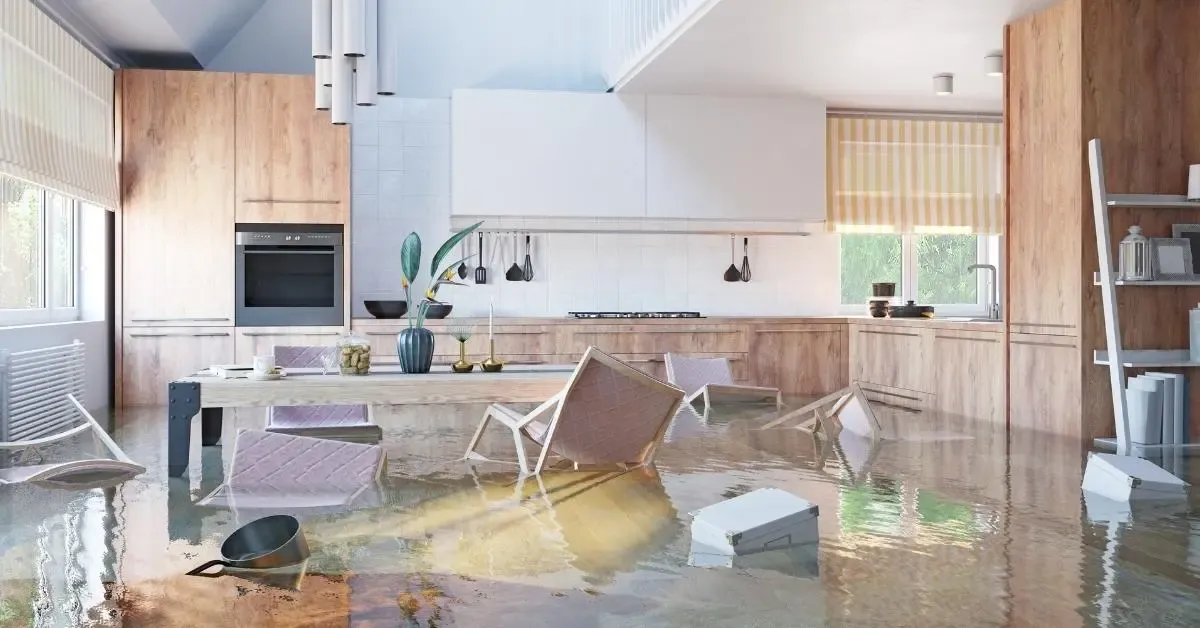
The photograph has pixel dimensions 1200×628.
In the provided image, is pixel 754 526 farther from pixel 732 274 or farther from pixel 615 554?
pixel 732 274

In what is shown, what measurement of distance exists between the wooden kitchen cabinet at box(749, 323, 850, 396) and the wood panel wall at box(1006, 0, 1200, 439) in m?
2.65

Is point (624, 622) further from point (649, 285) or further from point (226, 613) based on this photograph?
point (649, 285)

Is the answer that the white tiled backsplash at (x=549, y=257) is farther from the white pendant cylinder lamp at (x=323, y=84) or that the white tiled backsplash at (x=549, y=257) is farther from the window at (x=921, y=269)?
the white pendant cylinder lamp at (x=323, y=84)

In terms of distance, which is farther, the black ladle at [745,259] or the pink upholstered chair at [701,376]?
the black ladle at [745,259]

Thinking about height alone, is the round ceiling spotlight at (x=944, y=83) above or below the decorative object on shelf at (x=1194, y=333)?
above

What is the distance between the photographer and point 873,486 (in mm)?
4734

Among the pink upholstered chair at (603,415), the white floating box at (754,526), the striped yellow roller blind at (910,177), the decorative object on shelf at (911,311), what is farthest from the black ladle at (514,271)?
the white floating box at (754,526)

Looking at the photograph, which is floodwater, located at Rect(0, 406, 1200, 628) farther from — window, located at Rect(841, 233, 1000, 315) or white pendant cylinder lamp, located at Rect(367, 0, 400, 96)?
window, located at Rect(841, 233, 1000, 315)

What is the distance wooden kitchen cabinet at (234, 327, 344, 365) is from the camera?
27.1 ft

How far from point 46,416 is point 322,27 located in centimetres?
315

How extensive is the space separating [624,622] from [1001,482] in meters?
2.71

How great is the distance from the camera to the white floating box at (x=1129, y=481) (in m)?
4.48

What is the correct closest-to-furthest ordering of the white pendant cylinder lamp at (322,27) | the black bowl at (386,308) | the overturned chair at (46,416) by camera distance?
the overturned chair at (46,416) < the white pendant cylinder lamp at (322,27) < the black bowl at (386,308)

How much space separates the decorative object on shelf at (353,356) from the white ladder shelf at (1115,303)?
12.7ft
